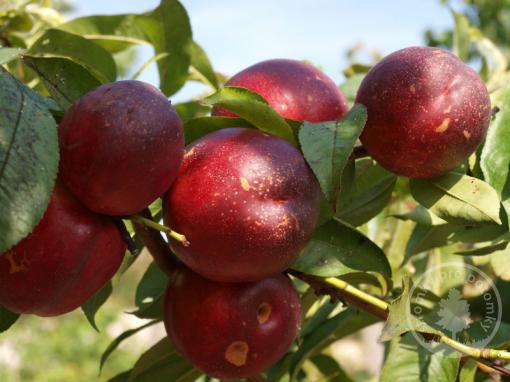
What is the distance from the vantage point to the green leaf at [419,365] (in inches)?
39.2

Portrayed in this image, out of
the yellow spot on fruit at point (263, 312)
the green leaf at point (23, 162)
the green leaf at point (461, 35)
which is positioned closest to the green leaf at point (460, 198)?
the yellow spot on fruit at point (263, 312)

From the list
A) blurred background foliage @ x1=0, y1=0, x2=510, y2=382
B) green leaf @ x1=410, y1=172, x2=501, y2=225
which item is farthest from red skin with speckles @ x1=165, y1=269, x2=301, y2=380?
blurred background foliage @ x1=0, y1=0, x2=510, y2=382

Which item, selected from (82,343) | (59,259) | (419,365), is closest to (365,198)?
(419,365)

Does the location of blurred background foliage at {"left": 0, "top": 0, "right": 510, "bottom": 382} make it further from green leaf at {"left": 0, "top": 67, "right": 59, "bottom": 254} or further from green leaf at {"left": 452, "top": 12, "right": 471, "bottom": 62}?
green leaf at {"left": 0, "top": 67, "right": 59, "bottom": 254}

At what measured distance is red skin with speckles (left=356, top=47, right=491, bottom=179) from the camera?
88 centimetres

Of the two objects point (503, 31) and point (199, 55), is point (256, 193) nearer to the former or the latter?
point (199, 55)

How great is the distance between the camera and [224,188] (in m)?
0.78

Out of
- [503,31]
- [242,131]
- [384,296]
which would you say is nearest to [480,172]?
[384,296]

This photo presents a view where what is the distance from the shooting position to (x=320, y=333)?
121 centimetres

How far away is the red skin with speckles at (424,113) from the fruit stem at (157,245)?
0.29 meters

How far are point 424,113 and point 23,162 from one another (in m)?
0.49

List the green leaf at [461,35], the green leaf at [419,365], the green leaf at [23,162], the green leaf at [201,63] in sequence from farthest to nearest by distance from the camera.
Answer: the green leaf at [461,35] → the green leaf at [201,63] → the green leaf at [419,365] → the green leaf at [23,162]

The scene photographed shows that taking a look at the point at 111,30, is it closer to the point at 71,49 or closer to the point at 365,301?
the point at 71,49

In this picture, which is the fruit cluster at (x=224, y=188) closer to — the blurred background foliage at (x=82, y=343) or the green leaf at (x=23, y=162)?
the green leaf at (x=23, y=162)
